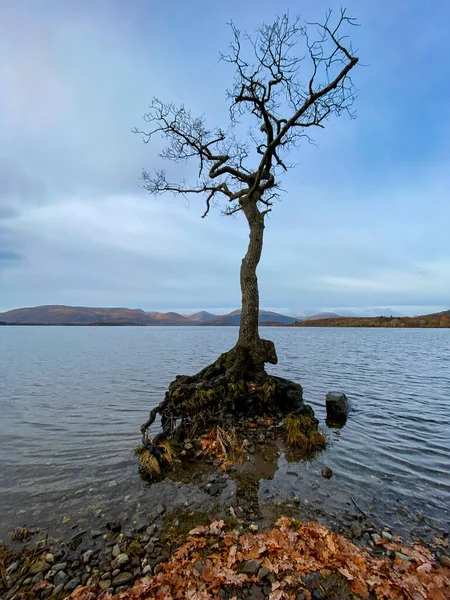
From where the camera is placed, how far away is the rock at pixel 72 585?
4352mm

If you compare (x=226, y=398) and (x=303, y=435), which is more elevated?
(x=226, y=398)

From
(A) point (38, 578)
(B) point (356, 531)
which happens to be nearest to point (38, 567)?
(A) point (38, 578)

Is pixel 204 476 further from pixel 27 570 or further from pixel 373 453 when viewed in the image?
pixel 373 453

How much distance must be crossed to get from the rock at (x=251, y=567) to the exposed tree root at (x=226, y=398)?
528 cm

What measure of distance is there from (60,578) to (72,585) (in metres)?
0.31

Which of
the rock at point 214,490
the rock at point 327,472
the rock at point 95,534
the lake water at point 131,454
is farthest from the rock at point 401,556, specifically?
the rock at point 95,534

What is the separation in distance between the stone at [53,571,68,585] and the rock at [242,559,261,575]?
278 cm

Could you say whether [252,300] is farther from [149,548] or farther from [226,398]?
[149,548]

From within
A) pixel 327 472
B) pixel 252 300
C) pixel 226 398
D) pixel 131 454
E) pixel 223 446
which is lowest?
pixel 131 454

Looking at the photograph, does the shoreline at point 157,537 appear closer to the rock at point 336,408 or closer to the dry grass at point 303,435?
the dry grass at point 303,435

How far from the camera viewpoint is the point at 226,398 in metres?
11.0

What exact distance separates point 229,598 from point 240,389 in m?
7.36

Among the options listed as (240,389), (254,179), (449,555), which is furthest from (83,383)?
(449,555)

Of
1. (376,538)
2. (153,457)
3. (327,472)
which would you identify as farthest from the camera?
(153,457)
